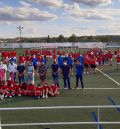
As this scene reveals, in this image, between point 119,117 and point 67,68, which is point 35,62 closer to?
point 67,68

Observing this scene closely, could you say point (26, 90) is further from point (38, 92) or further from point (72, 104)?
point (72, 104)

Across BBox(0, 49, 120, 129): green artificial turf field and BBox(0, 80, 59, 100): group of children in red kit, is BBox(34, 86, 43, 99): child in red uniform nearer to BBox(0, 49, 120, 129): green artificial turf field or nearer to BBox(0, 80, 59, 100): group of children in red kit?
BBox(0, 80, 59, 100): group of children in red kit

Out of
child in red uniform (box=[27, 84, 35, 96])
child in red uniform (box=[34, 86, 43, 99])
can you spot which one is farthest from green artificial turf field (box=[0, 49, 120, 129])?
child in red uniform (box=[27, 84, 35, 96])

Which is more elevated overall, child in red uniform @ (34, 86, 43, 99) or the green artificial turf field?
child in red uniform @ (34, 86, 43, 99)

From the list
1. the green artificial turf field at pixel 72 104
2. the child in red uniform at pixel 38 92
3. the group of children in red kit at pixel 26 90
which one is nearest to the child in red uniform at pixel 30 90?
the group of children in red kit at pixel 26 90

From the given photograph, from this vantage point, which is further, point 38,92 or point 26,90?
point 26,90

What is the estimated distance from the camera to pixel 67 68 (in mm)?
22328

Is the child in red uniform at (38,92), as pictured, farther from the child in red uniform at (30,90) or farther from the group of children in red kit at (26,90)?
the child in red uniform at (30,90)

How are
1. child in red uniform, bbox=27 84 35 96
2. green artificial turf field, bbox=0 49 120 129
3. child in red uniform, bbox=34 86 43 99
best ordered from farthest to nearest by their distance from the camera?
child in red uniform, bbox=27 84 35 96
child in red uniform, bbox=34 86 43 99
green artificial turf field, bbox=0 49 120 129

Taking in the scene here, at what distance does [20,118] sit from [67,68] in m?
8.82

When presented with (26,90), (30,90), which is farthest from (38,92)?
(26,90)

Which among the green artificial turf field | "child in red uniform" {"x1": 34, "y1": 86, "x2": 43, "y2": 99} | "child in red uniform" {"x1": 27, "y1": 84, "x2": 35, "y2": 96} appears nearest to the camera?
the green artificial turf field

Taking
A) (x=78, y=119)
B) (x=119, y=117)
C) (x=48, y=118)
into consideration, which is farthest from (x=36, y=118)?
(x=119, y=117)

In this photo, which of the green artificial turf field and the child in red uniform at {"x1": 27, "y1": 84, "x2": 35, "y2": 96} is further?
the child in red uniform at {"x1": 27, "y1": 84, "x2": 35, "y2": 96}
